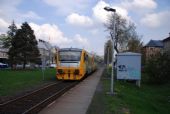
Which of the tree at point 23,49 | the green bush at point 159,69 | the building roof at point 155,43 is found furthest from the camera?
the building roof at point 155,43

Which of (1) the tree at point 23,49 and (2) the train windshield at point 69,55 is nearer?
(2) the train windshield at point 69,55

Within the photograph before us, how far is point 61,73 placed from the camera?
33812mm

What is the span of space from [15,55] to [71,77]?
39837 mm

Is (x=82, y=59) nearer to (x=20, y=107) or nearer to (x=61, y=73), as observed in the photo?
(x=61, y=73)

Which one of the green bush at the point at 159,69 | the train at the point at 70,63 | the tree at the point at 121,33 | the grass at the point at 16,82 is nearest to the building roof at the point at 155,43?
the tree at the point at 121,33

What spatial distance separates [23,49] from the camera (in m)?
71.8

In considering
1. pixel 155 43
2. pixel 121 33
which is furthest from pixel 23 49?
pixel 155 43

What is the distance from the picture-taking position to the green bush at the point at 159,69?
40031mm

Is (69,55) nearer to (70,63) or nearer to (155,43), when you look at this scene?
(70,63)

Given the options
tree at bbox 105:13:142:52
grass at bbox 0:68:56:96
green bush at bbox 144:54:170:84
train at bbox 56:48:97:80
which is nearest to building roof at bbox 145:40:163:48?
tree at bbox 105:13:142:52

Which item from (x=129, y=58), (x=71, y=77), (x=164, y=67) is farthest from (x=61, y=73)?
(x=164, y=67)

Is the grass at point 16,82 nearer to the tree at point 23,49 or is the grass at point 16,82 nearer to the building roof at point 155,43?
the tree at point 23,49

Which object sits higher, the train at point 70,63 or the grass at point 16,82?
the train at point 70,63

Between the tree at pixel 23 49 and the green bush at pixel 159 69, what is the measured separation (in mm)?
35638
